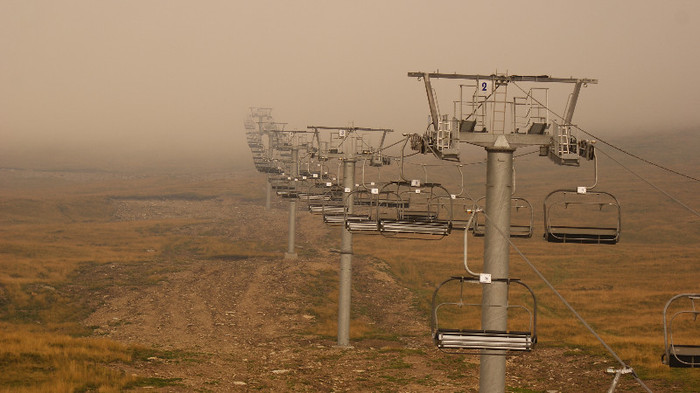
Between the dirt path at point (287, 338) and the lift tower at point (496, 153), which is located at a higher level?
the lift tower at point (496, 153)

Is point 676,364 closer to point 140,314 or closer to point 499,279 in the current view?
point 499,279

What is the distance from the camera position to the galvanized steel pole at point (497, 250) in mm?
12133

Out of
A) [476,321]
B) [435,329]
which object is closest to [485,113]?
[435,329]

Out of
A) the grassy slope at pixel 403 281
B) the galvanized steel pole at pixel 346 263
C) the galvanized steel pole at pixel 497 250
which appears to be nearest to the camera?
the galvanized steel pole at pixel 497 250

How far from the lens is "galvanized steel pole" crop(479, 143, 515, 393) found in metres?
12.1

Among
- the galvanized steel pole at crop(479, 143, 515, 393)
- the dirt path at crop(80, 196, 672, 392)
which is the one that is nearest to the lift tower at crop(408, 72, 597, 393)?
the galvanized steel pole at crop(479, 143, 515, 393)

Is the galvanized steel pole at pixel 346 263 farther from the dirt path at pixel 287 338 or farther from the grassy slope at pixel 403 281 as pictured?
the grassy slope at pixel 403 281

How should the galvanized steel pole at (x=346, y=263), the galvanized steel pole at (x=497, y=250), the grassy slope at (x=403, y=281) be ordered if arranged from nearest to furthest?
1. the galvanized steel pole at (x=497, y=250)
2. the grassy slope at (x=403, y=281)
3. the galvanized steel pole at (x=346, y=263)

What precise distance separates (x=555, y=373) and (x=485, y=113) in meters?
16.1

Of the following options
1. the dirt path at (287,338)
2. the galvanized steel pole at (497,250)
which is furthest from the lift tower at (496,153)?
the dirt path at (287,338)

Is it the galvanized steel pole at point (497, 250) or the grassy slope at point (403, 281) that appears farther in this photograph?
the grassy slope at point (403, 281)

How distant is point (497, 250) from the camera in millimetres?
12289

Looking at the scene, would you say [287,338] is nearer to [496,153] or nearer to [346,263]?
[346,263]

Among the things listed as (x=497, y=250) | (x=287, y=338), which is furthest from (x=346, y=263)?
(x=497, y=250)
